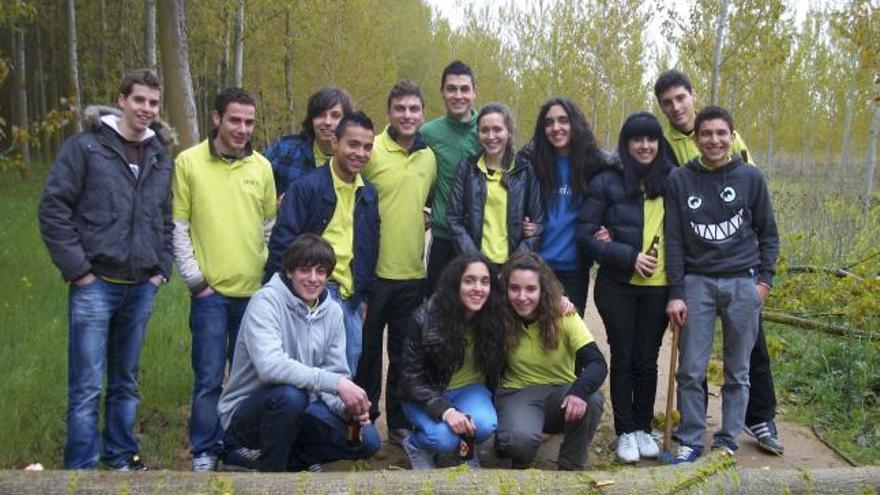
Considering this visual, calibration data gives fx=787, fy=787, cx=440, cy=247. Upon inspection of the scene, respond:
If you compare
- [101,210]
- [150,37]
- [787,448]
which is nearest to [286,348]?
[101,210]

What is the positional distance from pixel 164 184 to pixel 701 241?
311 centimetres

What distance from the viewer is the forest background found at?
6.00 metres

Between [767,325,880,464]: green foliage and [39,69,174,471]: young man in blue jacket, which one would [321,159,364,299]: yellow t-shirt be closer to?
[39,69,174,471]: young man in blue jacket

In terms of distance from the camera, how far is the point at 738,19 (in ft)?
41.8

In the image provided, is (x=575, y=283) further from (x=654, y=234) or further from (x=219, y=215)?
(x=219, y=215)

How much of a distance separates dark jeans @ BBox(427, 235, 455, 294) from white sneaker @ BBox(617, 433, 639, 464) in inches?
60.6

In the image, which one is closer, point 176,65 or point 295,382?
point 295,382

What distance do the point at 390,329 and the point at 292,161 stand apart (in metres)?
1.26

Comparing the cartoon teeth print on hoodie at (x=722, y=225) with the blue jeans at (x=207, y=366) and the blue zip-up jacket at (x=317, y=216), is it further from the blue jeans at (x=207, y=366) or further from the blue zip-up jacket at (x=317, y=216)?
the blue jeans at (x=207, y=366)

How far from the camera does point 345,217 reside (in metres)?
4.65

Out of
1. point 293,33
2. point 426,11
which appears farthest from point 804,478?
point 426,11

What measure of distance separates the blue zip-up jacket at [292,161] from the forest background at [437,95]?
1787 millimetres

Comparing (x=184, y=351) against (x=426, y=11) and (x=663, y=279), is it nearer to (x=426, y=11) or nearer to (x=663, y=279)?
(x=663, y=279)

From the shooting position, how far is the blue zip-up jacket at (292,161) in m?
5.07
